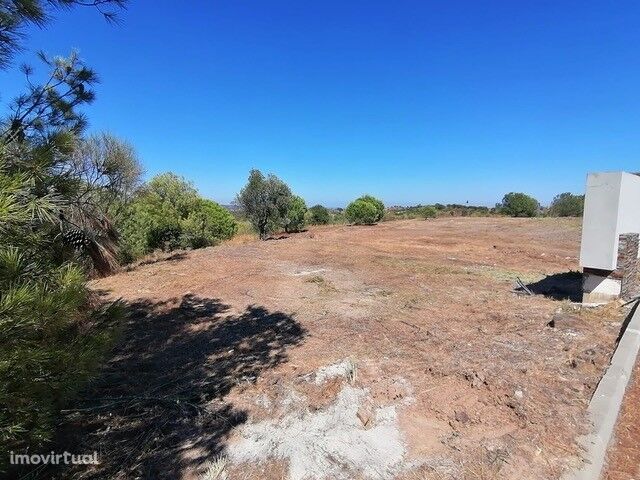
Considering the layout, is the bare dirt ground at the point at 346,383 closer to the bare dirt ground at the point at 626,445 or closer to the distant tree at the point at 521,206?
the bare dirt ground at the point at 626,445

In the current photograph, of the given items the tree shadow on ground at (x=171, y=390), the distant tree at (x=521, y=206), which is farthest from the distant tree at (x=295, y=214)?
the distant tree at (x=521, y=206)

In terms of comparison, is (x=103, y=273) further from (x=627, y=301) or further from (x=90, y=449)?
(x=627, y=301)

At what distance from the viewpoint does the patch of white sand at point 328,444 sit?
2.27 meters

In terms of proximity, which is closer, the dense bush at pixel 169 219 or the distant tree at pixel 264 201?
the dense bush at pixel 169 219

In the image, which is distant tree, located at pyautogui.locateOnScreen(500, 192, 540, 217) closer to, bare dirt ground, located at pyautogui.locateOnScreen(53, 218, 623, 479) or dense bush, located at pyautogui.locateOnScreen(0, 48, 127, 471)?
bare dirt ground, located at pyautogui.locateOnScreen(53, 218, 623, 479)

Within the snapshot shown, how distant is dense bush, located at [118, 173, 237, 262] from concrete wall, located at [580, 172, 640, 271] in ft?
36.9

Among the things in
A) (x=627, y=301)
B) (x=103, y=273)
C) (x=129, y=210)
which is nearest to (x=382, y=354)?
(x=627, y=301)

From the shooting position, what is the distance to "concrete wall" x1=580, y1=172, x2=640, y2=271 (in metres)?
4.98

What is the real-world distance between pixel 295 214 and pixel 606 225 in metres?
14.1

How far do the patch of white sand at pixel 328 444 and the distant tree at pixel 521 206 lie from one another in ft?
103

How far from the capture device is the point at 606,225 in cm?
511

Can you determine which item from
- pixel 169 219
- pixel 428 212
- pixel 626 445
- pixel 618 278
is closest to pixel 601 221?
pixel 618 278

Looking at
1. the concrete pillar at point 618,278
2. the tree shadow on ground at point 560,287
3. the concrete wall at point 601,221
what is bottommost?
the tree shadow on ground at point 560,287

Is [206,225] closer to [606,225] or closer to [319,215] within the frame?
[606,225]
